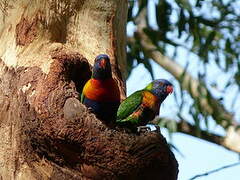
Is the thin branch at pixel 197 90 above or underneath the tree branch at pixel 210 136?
above

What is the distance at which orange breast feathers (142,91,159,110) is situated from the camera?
2.93 m

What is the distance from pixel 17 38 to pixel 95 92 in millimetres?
538

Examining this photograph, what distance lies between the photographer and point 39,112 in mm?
2053

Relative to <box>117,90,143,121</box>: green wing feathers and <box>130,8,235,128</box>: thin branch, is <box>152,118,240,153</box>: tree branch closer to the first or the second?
<box>130,8,235,128</box>: thin branch

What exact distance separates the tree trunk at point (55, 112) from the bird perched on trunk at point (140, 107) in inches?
13.2

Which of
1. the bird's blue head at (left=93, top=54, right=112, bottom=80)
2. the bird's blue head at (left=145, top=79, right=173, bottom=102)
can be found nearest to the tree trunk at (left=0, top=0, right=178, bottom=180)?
the bird's blue head at (left=93, top=54, right=112, bottom=80)

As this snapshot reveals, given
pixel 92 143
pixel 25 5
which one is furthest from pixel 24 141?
pixel 25 5

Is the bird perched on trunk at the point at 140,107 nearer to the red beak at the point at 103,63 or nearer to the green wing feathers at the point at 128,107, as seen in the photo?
the green wing feathers at the point at 128,107

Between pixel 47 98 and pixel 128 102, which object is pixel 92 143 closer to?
pixel 47 98

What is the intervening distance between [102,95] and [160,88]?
0.57 metres

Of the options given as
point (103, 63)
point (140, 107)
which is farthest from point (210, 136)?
point (103, 63)

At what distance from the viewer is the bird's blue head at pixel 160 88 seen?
3103 millimetres

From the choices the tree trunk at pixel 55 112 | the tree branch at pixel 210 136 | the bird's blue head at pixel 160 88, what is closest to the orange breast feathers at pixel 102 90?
the tree trunk at pixel 55 112

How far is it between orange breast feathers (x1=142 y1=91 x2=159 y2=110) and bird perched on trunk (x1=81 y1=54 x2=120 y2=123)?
0.24 m
